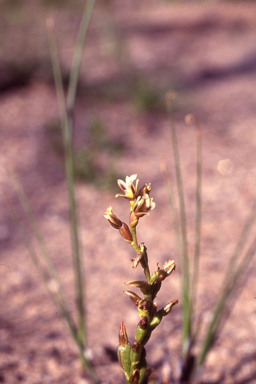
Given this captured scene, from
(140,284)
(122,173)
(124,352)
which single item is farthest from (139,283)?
(122,173)

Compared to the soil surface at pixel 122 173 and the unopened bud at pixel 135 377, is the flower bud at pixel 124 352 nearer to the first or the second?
the unopened bud at pixel 135 377

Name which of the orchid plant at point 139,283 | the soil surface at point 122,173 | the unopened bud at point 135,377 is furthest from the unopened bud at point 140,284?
the soil surface at point 122,173

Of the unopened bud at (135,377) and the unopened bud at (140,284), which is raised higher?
the unopened bud at (140,284)

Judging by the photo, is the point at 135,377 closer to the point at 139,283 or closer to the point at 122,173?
the point at 139,283

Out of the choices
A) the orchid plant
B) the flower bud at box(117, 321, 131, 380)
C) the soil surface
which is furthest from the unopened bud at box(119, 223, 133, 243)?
the soil surface

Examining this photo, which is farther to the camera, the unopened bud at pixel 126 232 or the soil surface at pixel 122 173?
the soil surface at pixel 122 173

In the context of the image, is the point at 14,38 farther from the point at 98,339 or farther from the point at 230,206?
the point at 98,339
